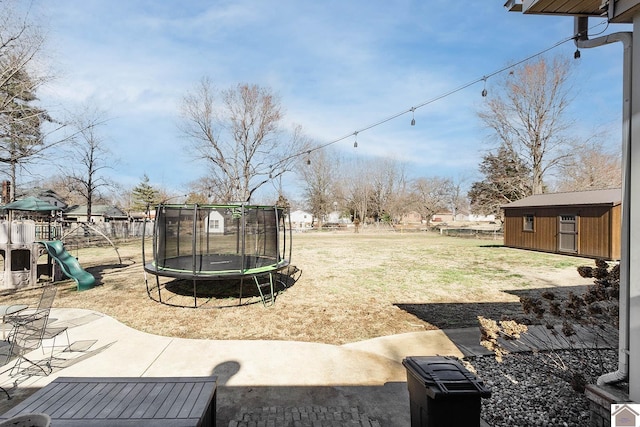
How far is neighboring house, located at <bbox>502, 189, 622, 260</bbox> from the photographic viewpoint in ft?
40.0

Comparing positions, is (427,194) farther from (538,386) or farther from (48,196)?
(48,196)

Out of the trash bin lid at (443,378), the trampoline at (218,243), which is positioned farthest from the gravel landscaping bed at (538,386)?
the trampoline at (218,243)

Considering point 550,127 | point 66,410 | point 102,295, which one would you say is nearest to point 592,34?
point 66,410

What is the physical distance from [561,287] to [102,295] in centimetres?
1094

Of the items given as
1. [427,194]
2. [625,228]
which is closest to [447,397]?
[625,228]

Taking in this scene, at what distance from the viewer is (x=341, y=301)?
21.1 ft

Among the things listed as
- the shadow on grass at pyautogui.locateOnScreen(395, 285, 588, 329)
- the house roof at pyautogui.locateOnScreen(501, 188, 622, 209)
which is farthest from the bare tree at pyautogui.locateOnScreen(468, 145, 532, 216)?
the shadow on grass at pyautogui.locateOnScreen(395, 285, 588, 329)

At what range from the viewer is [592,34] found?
99.5 inches

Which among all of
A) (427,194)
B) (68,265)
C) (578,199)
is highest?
(427,194)

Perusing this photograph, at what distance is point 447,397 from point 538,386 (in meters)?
1.91

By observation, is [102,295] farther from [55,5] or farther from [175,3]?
[55,5]

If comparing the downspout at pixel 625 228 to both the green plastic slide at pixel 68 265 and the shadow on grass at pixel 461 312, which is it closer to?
the shadow on grass at pixel 461 312

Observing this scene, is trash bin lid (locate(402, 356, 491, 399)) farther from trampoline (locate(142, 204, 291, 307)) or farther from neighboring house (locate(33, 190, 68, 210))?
neighboring house (locate(33, 190, 68, 210))

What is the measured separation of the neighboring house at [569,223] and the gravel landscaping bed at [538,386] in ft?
39.1
